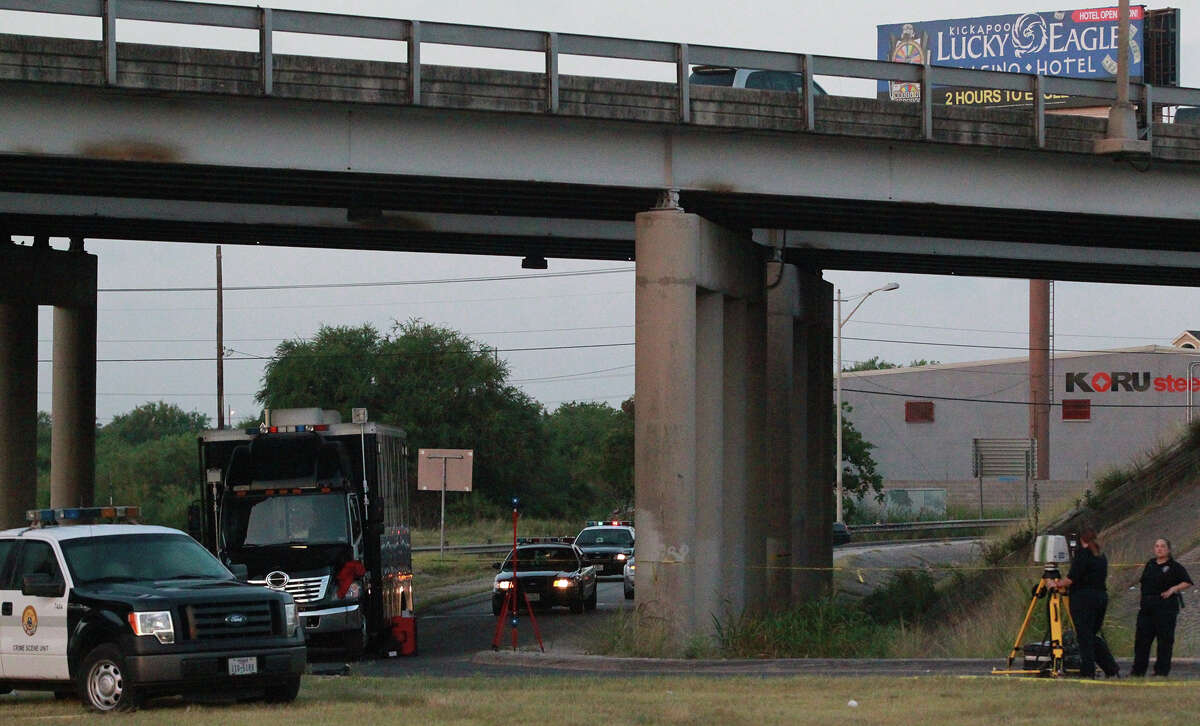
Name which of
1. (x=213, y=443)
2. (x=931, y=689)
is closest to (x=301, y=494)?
(x=213, y=443)

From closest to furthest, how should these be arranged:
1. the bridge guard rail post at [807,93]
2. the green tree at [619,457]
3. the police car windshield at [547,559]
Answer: the bridge guard rail post at [807,93], the police car windshield at [547,559], the green tree at [619,457]

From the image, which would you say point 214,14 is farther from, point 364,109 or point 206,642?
point 206,642

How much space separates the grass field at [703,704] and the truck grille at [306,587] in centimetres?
639

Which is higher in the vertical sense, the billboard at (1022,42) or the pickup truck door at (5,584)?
the billboard at (1022,42)

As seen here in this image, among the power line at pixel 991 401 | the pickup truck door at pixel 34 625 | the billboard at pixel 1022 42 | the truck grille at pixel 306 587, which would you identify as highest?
the billboard at pixel 1022 42

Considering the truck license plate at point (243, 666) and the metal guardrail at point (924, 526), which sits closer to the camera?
the truck license plate at point (243, 666)

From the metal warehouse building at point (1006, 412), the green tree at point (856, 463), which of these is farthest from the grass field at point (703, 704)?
the metal warehouse building at point (1006, 412)

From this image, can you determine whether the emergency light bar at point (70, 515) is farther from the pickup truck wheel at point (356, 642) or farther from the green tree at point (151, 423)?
the green tree at point (151, 423)

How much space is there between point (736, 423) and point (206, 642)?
16.8 m

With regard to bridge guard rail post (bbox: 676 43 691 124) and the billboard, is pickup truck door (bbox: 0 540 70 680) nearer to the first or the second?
bridge guard rail post (bbox: 676 43 691 124)

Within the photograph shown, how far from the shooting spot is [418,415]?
3418 inches

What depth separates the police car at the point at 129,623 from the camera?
1377 centimetres

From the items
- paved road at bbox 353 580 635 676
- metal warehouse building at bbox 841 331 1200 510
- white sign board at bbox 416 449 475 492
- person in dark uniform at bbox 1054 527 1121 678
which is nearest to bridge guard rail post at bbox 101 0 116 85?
paved road at bbox 353 580 635 676

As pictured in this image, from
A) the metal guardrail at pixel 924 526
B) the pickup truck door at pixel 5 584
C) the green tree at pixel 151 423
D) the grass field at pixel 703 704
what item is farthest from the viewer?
the green tree at pixel 151 423
